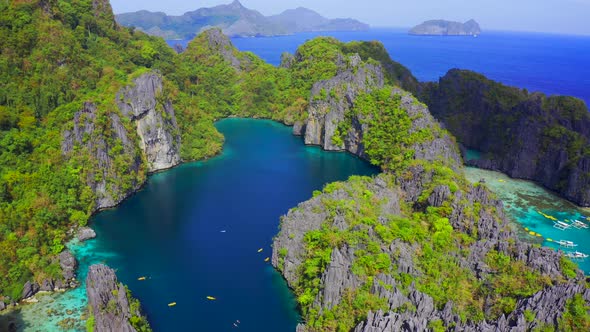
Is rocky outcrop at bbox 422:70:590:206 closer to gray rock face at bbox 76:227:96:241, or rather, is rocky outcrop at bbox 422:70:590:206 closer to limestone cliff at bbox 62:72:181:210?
limestone cliff at bbox 62:72:181:210

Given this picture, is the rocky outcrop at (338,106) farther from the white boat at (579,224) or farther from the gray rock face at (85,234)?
the gray rock face at (85,234)

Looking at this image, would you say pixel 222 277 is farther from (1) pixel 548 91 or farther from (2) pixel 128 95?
(1) pixel 548 91

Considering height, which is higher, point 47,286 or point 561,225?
point 561,225

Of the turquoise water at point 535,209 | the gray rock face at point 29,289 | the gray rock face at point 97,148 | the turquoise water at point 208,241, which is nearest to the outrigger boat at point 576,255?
the turquoise water at point 535,209

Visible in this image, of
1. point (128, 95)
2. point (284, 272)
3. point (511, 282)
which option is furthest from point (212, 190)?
point (511, 282)

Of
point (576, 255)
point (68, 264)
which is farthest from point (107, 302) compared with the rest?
point (576, 255)

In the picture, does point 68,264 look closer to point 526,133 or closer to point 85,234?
point 85,234
